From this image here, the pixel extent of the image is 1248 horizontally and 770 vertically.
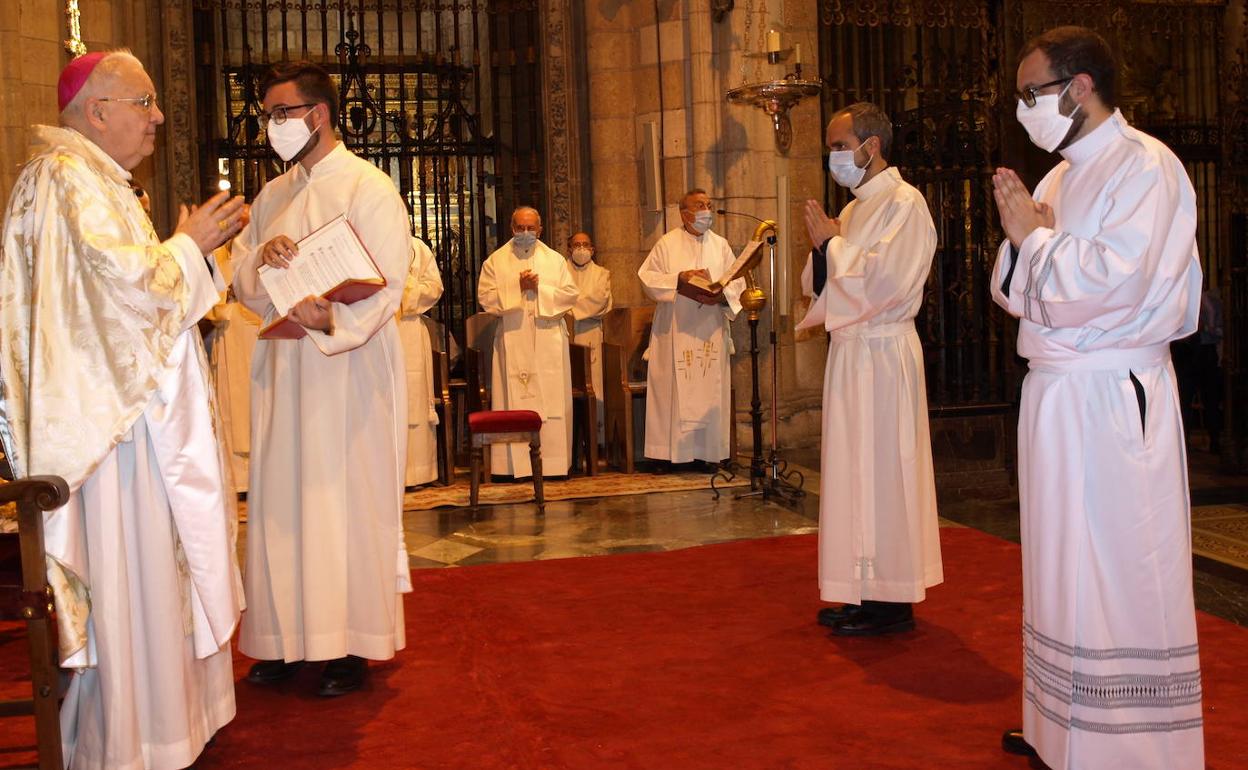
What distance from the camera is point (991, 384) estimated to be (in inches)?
426

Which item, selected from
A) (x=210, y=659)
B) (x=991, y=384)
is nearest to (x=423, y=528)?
(x=210, y=659)

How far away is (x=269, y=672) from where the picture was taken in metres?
4.59

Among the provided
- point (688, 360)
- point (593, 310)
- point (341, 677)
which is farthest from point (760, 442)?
point (341, 677)

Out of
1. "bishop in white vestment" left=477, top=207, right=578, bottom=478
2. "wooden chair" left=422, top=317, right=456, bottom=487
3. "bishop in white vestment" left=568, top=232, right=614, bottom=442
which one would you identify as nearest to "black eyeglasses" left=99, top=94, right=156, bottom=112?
"wooden chair" left=422, top=317, right=456, bottom=487

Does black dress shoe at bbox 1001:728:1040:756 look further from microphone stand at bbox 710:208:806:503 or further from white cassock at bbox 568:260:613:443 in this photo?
white cassock at bbox 568:260:613:443

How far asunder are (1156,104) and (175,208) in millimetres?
9909

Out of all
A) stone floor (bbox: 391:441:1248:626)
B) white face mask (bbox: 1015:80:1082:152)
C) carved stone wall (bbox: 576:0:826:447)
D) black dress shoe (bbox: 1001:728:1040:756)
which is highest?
carved stone wall (bbox: 576:0:826:447)

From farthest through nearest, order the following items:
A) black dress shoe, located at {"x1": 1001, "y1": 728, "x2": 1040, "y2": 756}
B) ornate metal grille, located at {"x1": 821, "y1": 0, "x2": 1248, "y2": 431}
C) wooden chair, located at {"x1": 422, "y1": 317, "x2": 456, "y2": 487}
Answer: ornate metal grille, located at {"x1": 821, "y1": 0, "x2": 1248, "y2": 431}
wooden chair, located at {"x1": 422, "y1": 317, "x2": 456, "y2": 487}
black dress shoe, located at {"x1": 1001, "y1": 728, "x2": 1040, "y2": 756}

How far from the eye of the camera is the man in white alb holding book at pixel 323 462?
4.36m

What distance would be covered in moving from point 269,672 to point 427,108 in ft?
33.4

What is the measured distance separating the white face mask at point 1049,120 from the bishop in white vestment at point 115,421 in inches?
86.2

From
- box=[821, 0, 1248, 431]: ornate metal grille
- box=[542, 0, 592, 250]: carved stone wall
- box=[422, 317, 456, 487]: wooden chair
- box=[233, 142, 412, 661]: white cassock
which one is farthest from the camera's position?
box=[542, 0, 592, 250]: carved stone wall

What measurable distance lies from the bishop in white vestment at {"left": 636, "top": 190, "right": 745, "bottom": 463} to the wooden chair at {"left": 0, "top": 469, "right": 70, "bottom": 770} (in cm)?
670

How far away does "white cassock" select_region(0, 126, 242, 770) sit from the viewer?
341 centimetres
